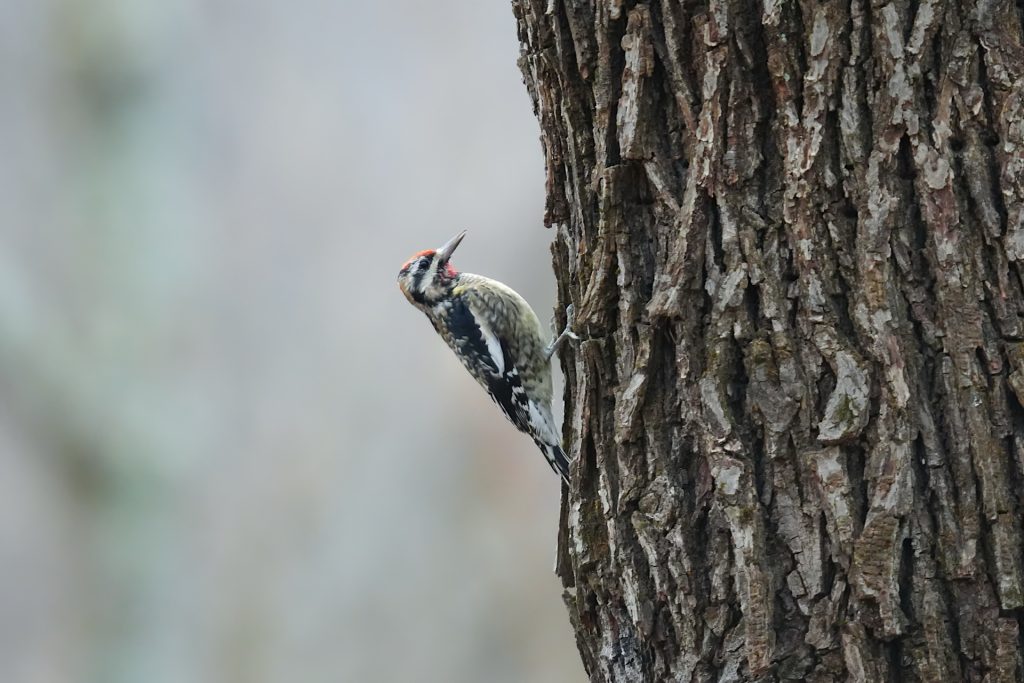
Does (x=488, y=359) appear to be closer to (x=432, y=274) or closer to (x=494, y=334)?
(x=494, y=334)

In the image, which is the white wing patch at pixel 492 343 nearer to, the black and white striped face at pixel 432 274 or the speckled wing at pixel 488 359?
the speckled wing at pixel 488 359

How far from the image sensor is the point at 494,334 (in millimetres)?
4336

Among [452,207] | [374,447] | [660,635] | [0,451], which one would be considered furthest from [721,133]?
[0,451]

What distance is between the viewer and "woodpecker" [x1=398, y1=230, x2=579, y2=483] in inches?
166

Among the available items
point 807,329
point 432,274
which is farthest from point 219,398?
point 807,329

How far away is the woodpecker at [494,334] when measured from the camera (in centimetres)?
421

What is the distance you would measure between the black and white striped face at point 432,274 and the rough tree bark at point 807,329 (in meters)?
2.56

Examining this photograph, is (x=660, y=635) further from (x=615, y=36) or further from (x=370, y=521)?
(x=370, y=521)

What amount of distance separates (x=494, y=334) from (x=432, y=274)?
0.47 meters

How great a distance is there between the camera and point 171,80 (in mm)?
5922

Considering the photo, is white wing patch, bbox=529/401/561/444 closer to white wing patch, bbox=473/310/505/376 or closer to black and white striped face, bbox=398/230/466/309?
white wing patch, bbox=473/310/505/376

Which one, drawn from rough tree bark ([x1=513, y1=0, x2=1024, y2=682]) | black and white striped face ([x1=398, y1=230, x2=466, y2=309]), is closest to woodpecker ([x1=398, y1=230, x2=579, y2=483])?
black and white striped face ([x1=398, y1=230, x2=466, y2=309])

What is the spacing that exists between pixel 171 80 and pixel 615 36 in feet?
15.0

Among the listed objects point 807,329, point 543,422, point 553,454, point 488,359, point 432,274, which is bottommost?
point 807,329
